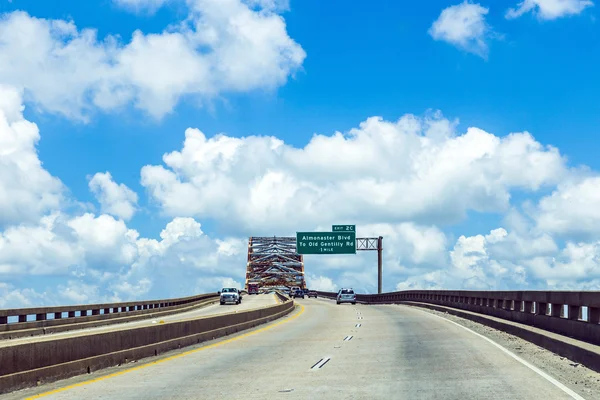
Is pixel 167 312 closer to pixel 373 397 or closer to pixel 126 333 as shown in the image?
pixel 126 333

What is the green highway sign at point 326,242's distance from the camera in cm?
8306

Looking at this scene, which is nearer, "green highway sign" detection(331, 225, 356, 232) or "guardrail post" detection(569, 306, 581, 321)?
"guardrail post" detection(569, 306, 581, 321)

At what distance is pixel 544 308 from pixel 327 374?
10114 mm

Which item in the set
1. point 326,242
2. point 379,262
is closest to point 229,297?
point 326,242

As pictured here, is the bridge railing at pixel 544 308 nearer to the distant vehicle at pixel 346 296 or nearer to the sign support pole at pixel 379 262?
the distant vehicle at pixel 346 296

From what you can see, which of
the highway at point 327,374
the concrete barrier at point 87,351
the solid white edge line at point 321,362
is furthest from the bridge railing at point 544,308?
the concrete barrier at point 87,351

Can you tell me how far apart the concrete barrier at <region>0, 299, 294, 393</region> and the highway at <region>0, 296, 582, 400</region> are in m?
0.26

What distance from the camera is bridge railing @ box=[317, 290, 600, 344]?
16.0 metres

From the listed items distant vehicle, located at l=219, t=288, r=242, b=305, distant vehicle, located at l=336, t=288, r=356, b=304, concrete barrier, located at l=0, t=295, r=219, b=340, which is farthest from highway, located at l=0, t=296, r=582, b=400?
distant vehicle, located at l=336, t=288, r=356, b=304

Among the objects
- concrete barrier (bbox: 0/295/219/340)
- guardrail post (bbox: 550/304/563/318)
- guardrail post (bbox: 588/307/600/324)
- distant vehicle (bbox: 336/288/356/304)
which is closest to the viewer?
guardrail post (bbox: 588/307/600/324)

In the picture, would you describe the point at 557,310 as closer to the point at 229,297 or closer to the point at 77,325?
the point at 77,325

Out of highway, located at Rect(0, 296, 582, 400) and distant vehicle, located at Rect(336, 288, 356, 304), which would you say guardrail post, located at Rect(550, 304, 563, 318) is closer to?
highway, located at Rect(0, 296, 582, 400)

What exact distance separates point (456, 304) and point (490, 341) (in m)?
21.2

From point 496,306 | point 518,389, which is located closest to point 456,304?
point 496,306
